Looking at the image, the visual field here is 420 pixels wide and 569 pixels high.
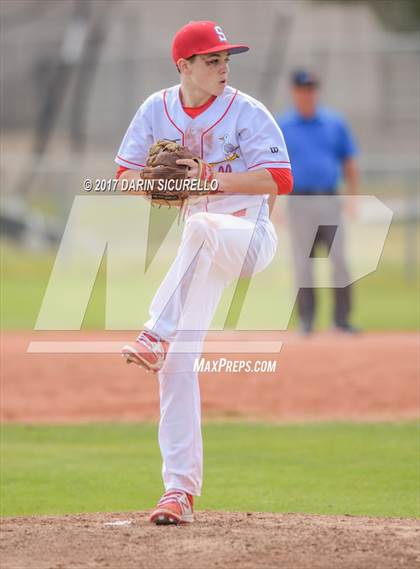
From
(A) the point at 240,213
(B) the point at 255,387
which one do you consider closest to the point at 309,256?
(B) the point at 255,387

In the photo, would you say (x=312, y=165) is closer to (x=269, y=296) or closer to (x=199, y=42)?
(x=269, y=296)

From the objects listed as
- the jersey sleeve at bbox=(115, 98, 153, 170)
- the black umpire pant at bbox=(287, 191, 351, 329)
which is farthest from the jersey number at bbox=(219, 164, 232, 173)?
the black umpire pant at bbox=(287, 191, 351, 329)

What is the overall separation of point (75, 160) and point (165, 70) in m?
2.93

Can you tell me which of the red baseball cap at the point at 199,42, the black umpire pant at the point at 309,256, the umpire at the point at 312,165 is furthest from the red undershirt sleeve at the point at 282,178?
the black umpire pant at the point at 309,256

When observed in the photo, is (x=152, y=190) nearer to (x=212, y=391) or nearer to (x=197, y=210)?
(x=197, y=210)

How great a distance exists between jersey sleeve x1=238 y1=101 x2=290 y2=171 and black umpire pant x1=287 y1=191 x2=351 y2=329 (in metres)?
7.61

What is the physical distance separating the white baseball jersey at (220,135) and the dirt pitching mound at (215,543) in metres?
1.52

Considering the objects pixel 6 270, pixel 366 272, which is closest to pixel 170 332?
pixel 366 272

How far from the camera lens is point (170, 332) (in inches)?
211

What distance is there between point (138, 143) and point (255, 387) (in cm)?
578

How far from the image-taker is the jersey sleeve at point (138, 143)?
559 centimetres

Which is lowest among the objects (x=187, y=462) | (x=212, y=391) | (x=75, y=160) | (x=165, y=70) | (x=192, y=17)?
(x=187, y=462)

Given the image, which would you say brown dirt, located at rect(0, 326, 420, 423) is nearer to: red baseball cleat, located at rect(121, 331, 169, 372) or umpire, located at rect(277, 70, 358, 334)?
umpire, located at rect(277, 70, 358, 334)

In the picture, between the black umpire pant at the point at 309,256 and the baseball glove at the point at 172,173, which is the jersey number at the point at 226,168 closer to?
the baseball glove at the point at 172,173
